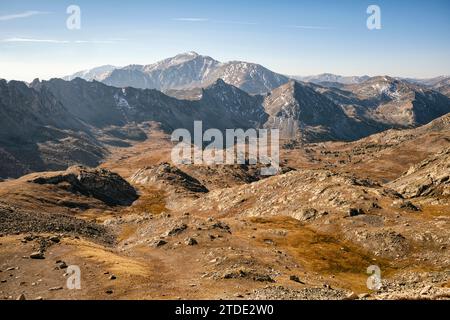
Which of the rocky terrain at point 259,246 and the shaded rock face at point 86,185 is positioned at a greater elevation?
the rocky terrain at point 259,246

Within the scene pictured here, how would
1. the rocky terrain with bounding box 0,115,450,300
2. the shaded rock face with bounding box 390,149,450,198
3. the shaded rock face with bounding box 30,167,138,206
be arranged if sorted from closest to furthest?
the rocky terrain with bounding box 0,115,450,300 < the shaded rock face with bounding box 390,149,450,198 < the shaded rock face with bounding box 30,167,138,206

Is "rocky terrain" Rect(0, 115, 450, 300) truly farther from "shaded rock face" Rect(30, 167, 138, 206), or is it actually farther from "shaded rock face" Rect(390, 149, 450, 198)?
"shaded rock face" Rect(30, 167, 138, 206)

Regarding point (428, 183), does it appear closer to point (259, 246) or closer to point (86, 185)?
point (259, 246)

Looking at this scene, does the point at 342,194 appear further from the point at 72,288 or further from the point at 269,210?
the point at 72,288

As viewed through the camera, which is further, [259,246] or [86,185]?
[86,185]

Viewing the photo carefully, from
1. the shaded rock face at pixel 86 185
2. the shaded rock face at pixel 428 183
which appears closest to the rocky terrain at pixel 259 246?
the shaded rock face at pixel 428 183

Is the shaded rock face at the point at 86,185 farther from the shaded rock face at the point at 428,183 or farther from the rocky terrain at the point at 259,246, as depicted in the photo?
the shaded rock face at the point at 428,183

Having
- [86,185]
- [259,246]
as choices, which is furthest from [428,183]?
[86,185]

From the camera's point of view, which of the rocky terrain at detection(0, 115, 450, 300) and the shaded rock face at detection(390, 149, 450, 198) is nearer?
the rocky terrain at detection(0, 115, 450, 300)

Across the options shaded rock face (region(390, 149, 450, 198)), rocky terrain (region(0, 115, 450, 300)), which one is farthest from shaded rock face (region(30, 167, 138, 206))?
shaded rock face (region(390, 149, 450, 198))
